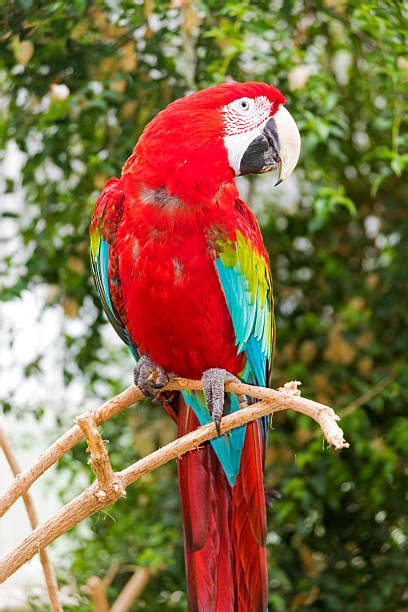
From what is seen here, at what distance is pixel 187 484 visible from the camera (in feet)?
4.43

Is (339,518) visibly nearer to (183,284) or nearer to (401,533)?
(401,533)

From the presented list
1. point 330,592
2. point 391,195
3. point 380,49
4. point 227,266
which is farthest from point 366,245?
point 227,266

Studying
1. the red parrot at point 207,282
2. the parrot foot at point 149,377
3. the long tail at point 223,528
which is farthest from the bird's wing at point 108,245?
the long tail at point 223,528

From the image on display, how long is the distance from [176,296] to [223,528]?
384mm

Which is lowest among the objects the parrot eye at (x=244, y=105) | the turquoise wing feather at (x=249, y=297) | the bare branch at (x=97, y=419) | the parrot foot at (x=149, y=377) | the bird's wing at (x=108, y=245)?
the bare branch at (x=97, y=419)

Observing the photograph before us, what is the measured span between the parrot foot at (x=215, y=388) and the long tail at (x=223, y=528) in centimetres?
15

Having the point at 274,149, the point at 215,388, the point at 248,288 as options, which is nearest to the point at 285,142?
the point at 274,149

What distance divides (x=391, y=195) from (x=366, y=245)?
5.8 inches

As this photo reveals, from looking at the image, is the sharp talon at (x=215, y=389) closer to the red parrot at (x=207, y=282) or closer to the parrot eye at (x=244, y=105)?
the red parrot at (x=207, y=282)

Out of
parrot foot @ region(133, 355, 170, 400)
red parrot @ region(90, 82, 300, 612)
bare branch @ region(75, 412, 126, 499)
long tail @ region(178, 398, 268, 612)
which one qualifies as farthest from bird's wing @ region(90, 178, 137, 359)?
bare branch @ region(75, 412, 126, 499)

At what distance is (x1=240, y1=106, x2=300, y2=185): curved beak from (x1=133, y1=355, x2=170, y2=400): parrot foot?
328 mm

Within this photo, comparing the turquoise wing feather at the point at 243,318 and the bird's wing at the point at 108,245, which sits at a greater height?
the bird's wing at the point at 108,245

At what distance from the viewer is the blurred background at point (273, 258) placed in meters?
1.69

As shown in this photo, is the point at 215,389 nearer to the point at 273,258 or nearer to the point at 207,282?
the point at 207,282
